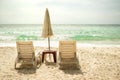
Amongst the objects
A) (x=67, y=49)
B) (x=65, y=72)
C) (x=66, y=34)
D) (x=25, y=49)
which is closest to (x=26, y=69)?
(x=25, y=49)

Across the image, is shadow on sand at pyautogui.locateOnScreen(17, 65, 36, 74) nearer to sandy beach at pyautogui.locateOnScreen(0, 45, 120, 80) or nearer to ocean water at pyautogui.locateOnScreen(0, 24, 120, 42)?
sandy beach at pyautogui.locateOnScreen(0, 45, 120, 80)

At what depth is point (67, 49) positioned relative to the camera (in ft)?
23.9

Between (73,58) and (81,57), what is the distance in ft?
5.66

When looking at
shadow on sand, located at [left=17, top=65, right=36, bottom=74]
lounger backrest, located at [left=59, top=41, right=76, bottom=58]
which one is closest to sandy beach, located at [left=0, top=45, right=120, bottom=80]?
shadow on sand, located at [left=17, top=65, right=36, bottom=74]

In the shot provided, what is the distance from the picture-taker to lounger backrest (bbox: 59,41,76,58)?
720 cm

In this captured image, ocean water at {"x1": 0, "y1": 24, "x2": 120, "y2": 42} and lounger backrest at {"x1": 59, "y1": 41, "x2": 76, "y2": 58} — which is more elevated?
lounger backrest at {"x1": 59, "y1": 41, "x2": 76, "y2": 58}

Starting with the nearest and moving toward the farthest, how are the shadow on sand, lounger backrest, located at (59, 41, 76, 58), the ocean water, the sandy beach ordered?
1. the sandy beach
2. the shadow on sand
3. lounger backrest, located at (59, 41, 76, 58)
4. the ocean water

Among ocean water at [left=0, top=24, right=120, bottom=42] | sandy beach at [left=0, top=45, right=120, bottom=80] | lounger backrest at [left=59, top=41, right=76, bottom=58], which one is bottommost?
ocean water at [left=0, top=24, right=120, bottom=42]

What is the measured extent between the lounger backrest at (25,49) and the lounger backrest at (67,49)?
43.1 inches

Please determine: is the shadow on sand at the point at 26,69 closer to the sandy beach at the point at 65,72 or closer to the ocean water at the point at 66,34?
the sandy beach at the point at 65,72

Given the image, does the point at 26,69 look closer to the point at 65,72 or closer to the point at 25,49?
the point at 25,49

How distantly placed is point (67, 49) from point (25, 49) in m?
1.57

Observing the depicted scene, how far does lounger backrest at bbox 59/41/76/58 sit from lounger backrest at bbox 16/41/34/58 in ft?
3.59

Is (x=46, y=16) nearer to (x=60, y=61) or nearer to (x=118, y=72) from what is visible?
(x=60, y=61)
